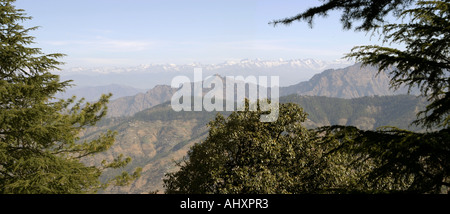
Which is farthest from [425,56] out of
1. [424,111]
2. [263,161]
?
[263,161]

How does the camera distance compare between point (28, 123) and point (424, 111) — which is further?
point (28, 123)

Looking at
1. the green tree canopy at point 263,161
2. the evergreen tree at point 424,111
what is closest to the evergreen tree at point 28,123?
the green tree canopy at point 263,161

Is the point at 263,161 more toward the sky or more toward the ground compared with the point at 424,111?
more toward the ground

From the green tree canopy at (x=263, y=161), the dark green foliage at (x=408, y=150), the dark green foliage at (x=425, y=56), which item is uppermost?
the dark green foliage at (x=425, y=56)

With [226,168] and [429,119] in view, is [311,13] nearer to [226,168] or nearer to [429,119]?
[429,119]

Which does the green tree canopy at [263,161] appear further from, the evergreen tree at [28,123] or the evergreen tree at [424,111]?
the evergreen tree at [424,111]

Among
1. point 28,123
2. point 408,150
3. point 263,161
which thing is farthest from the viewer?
point 263,161

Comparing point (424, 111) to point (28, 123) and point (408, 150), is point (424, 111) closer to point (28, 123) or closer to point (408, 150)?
point (408, 150)

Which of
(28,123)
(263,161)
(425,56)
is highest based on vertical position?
(425,56)

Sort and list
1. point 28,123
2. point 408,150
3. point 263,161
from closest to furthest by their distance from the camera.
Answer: point 408,150, point 28,123, point 263,161

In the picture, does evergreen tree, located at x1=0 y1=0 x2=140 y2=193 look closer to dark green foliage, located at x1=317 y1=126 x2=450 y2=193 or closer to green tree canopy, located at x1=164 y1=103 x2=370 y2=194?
green tree canopy, located at x1=164 y1=103 x2=370 y2=194

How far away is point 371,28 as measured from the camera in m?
6.52
